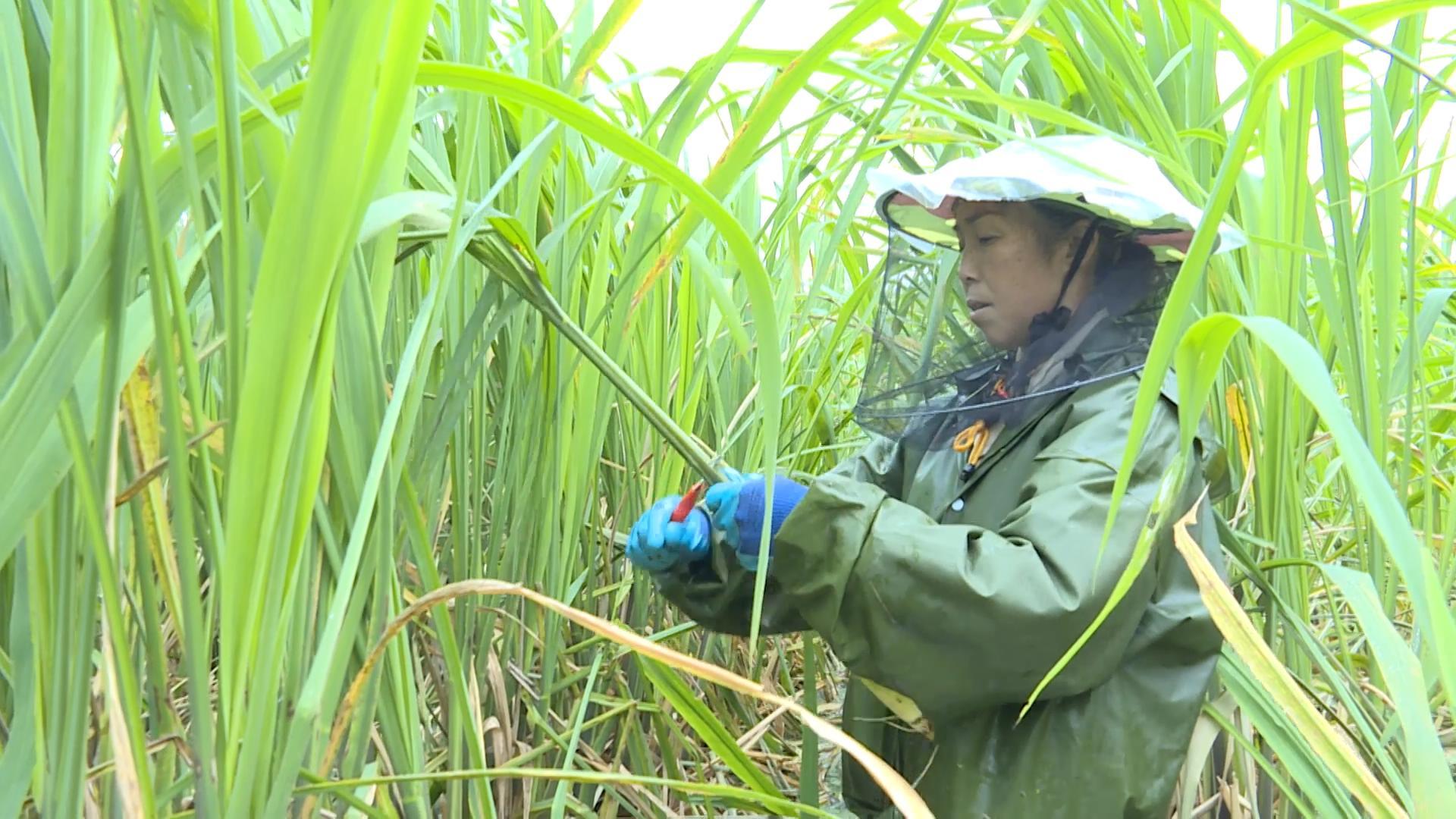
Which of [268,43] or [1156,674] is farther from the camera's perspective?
[1156,674]

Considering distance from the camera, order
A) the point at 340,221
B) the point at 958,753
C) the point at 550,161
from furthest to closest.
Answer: the point at 958,753 < the point at 550,161 < the point at 340,221

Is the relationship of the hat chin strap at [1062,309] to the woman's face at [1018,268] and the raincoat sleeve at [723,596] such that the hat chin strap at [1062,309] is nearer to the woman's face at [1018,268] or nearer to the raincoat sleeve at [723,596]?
the woman's face at [1018,268]

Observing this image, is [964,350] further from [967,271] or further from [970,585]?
[970,585]

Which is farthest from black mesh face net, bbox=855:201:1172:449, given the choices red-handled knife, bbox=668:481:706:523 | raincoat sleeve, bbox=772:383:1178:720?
red-handled knife, bbox=668:481:706:523

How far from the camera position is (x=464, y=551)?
30.0 inches

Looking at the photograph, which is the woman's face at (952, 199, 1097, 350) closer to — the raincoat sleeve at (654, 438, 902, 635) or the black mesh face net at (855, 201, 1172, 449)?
the black mesh face net at (855, 201, 1172, 449)

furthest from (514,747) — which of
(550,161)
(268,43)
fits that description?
(268,43)

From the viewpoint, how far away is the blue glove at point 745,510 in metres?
0.98

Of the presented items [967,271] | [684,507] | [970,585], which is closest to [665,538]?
[684,507]

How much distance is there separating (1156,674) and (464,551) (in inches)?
25.7

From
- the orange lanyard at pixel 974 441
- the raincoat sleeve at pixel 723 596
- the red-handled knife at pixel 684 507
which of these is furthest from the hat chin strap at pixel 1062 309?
the red-handled knife at pixel 684 507

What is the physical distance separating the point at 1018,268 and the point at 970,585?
15.6 inches

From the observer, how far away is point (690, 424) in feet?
3.56

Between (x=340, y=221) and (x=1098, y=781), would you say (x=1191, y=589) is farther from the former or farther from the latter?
(x=340, y=221)
